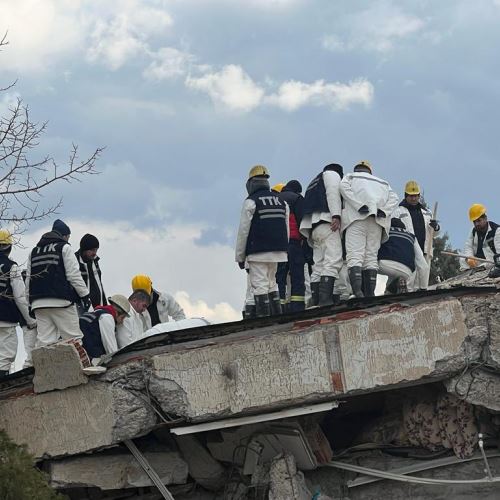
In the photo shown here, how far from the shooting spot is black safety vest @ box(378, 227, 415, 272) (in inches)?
434

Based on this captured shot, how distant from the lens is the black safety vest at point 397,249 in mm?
11023

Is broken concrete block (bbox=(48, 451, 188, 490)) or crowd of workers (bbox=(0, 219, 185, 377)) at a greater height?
crowd of workers (bbox=(0, 219, 185, 377))

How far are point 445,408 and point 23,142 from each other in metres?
4.50

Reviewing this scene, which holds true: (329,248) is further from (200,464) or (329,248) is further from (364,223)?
(200,464)

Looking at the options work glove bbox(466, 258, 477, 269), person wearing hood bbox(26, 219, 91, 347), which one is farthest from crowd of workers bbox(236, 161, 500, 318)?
work glove bbox(466, 258, 477, 269)

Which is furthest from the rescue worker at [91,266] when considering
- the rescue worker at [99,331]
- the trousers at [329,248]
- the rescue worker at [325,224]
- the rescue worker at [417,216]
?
the rescue worker at [417,216]

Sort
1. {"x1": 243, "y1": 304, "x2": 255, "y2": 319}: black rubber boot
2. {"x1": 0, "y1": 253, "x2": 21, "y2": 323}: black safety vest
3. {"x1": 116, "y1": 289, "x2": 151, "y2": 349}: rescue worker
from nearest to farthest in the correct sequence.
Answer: {"x1": 116, "y1": 289, "x2": 151, "y2": 349}: rescue worker < {"x1": 0, "y1": 253, "x2": 21, "y2": 323}: black safety vest < {"x1": 243, "y1": 304, "x2": 255, "y2": 319}: black rubber boot

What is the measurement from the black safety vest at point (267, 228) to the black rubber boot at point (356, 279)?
76 cm

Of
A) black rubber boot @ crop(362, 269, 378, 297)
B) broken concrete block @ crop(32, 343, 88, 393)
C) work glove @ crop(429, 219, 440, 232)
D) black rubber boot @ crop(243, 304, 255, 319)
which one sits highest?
work glove @ crop(429, 219, 440, 232)

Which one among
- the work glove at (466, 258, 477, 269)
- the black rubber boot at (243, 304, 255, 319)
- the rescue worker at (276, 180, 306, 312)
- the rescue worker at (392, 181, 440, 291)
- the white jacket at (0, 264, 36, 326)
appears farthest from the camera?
the work glove at (466, 258, 477, 269)

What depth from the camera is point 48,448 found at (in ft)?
27.3

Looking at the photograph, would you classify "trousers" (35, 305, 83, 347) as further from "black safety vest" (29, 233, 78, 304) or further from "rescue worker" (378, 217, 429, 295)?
"rescue worker" (378, 217, 429, 295)

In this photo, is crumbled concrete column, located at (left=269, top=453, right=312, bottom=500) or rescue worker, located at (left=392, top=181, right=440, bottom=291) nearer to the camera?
crumbled concrete column, located at (left=269, top=453, right=312, bottom=500)

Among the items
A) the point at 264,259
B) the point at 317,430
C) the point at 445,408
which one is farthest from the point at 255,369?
the point at 264,259
